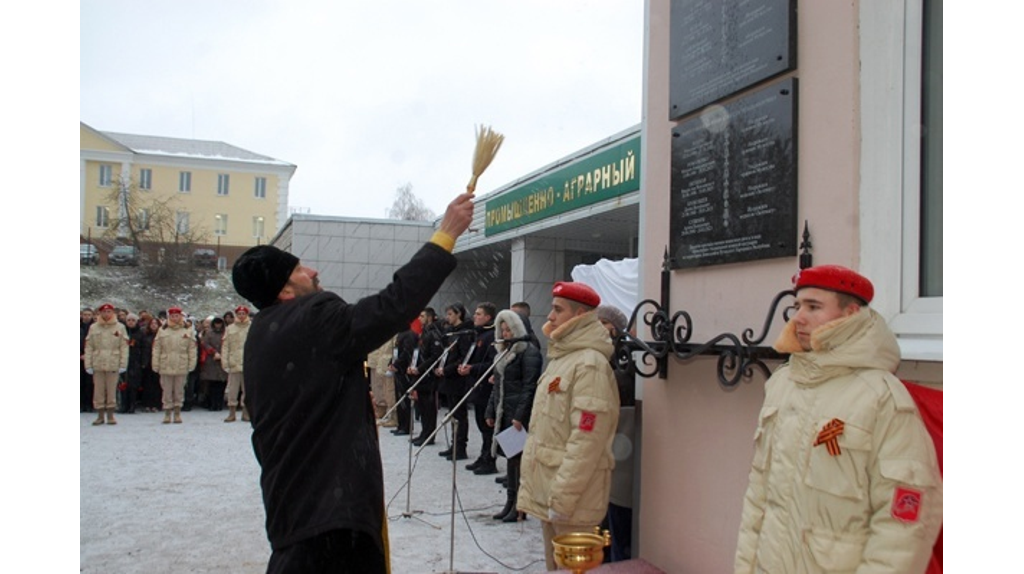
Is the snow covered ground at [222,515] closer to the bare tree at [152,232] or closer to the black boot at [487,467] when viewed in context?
the black boot at [487,467]

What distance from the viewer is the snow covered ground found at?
546cm

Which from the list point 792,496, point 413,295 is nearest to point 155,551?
point 413,295

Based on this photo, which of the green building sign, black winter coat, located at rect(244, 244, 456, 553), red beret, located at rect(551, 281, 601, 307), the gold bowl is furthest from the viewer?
the green building sign

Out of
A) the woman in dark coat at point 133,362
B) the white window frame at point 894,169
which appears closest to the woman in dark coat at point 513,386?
the white window frame at point 894,169

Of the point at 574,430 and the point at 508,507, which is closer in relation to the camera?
the point at 574,430

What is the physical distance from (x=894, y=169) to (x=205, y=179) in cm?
4799

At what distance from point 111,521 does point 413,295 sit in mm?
5381

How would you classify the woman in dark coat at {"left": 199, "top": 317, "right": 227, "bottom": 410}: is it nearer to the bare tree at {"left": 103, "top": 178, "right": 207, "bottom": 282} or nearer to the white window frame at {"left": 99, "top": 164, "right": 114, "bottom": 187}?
the bare tree at {"left": 103, "top": 178, "right": 207, "bottom": 282}

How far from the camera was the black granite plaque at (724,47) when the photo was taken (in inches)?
128

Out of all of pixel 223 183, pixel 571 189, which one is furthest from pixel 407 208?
pixel 571 189

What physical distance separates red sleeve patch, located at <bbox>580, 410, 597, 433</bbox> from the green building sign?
251 inches

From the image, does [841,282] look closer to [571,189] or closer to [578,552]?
[578,552]

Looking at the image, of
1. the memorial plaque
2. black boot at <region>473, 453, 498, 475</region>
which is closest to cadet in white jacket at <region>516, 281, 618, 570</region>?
the memorial plaque

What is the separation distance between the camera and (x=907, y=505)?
216 cm
